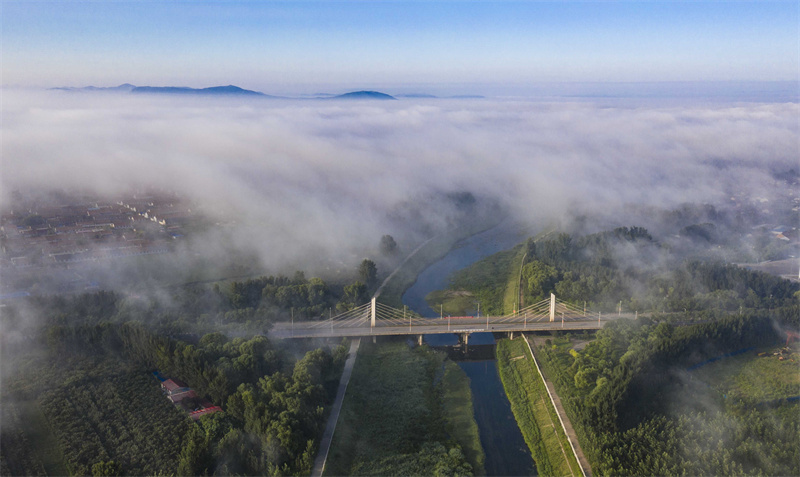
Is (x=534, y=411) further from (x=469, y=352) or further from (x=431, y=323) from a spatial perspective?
(x=431, y=323)

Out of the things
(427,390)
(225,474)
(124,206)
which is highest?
(124,206)

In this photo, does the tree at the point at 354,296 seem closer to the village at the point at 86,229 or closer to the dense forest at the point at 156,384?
the dense forest at the point at 156,384

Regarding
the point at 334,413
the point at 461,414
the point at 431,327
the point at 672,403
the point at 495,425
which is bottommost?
the point at 495,425

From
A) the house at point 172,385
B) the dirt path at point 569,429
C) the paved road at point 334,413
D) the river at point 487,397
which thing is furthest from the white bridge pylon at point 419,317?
the house at point 172,385

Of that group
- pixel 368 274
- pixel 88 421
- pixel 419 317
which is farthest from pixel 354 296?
pixel 88 421

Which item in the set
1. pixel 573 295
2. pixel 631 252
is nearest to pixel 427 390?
pixel 573 295

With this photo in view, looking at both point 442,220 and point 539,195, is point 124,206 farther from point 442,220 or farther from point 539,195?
point 539,195
